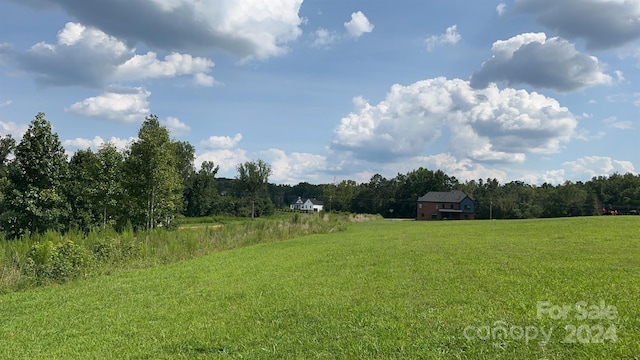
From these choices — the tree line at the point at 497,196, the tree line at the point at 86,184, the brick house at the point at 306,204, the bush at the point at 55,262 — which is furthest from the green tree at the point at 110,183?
the brick house at the point at 306,204

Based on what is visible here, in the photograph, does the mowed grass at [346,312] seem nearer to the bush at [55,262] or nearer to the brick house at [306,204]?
the bush at [55,262]

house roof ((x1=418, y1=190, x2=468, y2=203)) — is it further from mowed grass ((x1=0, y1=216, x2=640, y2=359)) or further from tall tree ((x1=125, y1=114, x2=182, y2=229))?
mowed grass ((x1=0, y1=216, x2=640, y2=359))

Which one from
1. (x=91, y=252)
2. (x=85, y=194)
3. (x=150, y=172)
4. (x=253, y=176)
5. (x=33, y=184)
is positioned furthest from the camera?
(x=253, y=176)

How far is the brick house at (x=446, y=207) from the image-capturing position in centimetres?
8175

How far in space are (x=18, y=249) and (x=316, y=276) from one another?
902cm

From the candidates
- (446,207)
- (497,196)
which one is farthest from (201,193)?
(497,196)

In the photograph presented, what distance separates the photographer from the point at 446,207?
8250cm

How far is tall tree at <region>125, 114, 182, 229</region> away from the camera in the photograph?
2291 centimetres

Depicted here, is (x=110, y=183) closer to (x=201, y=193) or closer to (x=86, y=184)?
(x=86, y=184)

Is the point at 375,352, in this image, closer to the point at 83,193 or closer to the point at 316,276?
the point at 316,276

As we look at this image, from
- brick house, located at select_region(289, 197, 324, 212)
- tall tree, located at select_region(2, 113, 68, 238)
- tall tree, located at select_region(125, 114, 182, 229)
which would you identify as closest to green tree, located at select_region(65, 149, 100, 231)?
tall tree, located at select_region(125, 114, 182, 229)

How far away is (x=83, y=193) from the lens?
78.7 feet

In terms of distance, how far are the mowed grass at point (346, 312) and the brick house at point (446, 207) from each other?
7307cm

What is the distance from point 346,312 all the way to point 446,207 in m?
80.1
